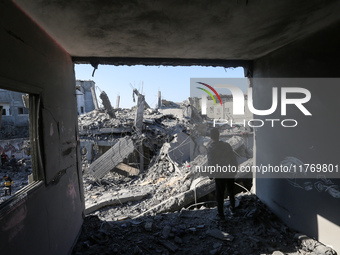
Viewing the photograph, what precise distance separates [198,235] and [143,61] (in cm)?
349

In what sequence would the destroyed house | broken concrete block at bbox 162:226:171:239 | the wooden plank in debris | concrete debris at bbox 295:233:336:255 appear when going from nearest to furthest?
1. the destroyed house
2. concrete debris at bbox 295:233:336:255
3. broken concrete block at bbox 162:226:171:239
4. the wooden plank in debris

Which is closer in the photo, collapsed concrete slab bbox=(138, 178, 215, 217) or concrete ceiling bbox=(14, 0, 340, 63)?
concrete ceiling bbox=(14, 0, 340, 63)

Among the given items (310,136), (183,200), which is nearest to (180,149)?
(183,200)

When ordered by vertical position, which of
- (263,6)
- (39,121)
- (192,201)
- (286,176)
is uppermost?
(263,6)

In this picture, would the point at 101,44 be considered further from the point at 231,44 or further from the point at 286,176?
the point at 286,176

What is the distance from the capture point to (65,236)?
302cm

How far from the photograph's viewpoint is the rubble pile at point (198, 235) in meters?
3.35

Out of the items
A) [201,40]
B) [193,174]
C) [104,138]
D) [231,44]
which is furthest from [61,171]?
[104,138]

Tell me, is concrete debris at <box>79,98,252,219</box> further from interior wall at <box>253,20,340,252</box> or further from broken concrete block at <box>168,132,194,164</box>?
interior wall at <box>253,20,340,252</box>

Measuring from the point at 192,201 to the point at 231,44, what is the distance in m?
4.04

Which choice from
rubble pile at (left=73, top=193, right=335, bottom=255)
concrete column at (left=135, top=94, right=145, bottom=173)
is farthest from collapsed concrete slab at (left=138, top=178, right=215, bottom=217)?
concrete column at (left=135, top=94, right=145, bottom=173)

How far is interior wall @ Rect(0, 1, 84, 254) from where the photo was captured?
1.82 m

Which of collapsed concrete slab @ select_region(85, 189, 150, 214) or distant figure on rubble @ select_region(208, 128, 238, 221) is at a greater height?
distant figure on rubble @ select_region(208, 128, 238, 221)

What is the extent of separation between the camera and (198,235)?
12.5 feet
